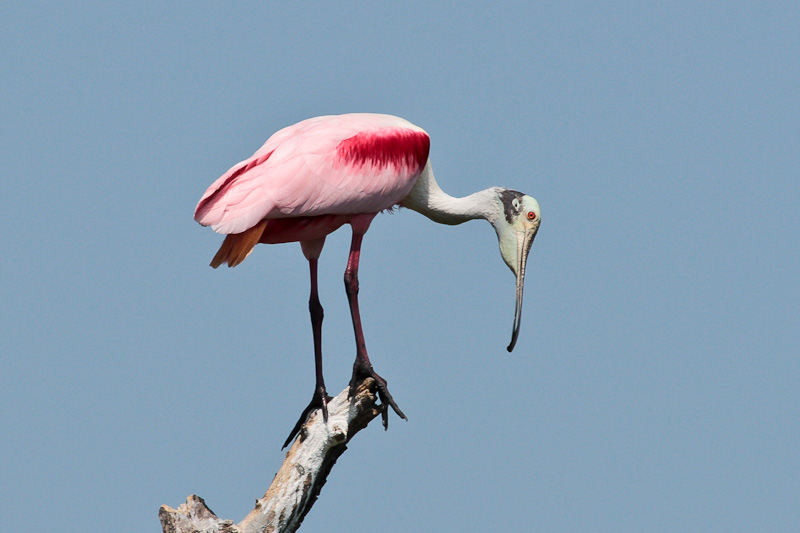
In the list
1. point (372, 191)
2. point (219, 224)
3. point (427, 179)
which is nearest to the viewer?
point (219, 224)

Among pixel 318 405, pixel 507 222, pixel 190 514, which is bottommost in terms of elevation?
pixel 190 514

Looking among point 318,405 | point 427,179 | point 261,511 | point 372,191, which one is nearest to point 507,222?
point 427,179

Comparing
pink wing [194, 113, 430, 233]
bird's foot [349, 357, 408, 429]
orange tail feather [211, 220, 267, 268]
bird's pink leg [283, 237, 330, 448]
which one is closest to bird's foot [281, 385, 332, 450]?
bird's pink leg [283, 237, 330, 448]

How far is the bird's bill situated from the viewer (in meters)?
10.3

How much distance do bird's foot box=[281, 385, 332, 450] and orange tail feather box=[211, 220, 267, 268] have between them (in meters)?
1.29

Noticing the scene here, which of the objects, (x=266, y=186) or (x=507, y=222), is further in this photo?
(x=507, y=222)

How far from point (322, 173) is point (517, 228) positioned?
196 centimetres

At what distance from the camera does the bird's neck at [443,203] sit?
10188 millimetres

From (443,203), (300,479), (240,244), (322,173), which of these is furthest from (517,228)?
(300,479)

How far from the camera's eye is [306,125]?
31.5 ft

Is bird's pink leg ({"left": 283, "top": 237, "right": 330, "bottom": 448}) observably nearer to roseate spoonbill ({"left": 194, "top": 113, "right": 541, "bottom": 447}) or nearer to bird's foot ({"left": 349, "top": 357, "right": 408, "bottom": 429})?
roseate spoonbill ({"left": 194, "top": 113, "right": 541, "bottom": 447})

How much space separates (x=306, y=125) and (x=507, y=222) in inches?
73.4

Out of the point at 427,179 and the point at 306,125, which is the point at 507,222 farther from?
the point at 306,125

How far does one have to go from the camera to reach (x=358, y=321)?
9.64m
